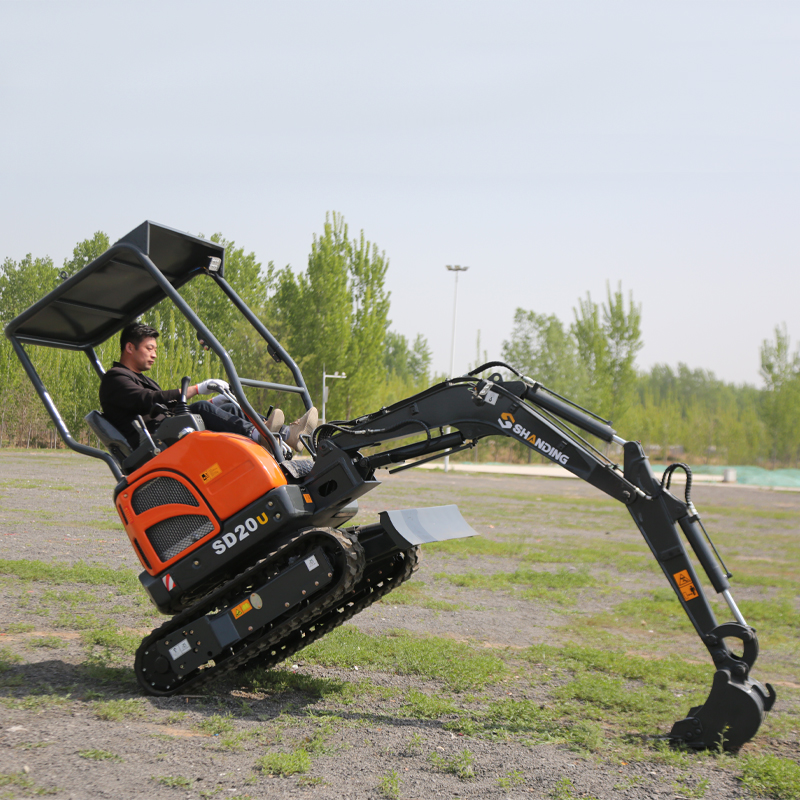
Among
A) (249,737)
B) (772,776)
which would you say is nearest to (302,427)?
(249,737)

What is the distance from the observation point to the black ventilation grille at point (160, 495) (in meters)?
5.24

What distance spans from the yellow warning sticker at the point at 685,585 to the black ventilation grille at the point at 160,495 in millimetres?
3131

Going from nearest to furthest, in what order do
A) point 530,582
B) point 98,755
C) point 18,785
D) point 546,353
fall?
point 18,785, point 98,755, point 530,582, point 546,353

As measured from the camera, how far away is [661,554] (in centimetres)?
488

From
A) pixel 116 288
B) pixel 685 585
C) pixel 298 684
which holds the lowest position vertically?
pixel 298 684

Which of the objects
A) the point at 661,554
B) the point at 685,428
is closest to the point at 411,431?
the point at 661,554

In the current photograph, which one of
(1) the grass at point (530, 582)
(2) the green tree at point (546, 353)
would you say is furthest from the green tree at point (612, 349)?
(1) the grass at point (530, 582)

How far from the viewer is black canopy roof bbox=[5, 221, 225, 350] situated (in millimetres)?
5355

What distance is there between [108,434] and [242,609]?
1614 millimetres

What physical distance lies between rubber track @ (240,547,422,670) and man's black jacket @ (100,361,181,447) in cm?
187

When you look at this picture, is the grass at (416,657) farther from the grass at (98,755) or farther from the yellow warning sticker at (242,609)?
the grass at (98,755)

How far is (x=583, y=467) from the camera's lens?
4.98 meters

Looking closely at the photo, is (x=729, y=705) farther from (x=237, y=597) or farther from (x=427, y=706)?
(x=237, y=597)

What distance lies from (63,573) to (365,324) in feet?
111
